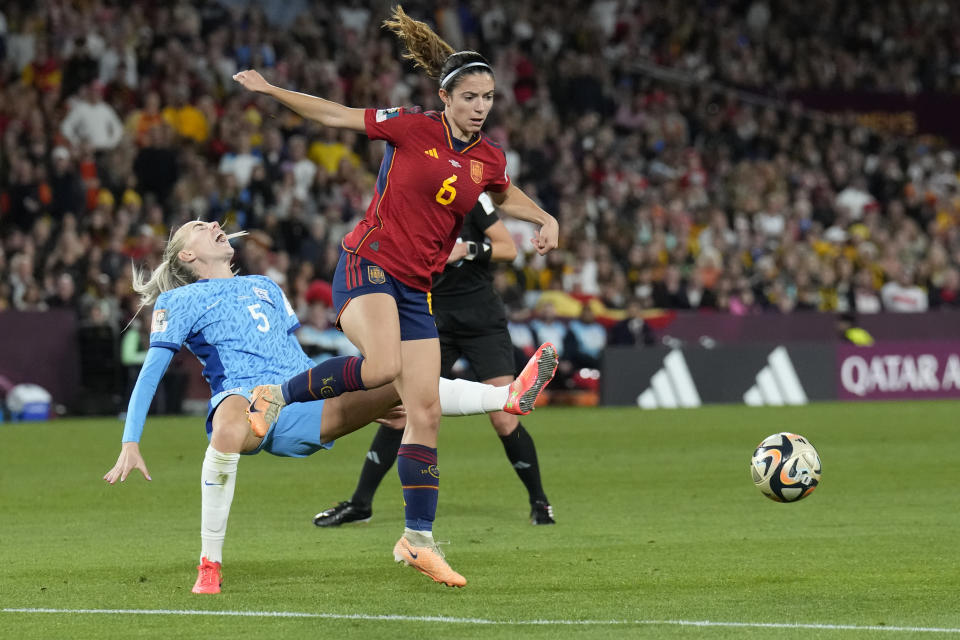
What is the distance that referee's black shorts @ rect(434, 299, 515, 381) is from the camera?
376 inches

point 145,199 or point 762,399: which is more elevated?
point 145,199

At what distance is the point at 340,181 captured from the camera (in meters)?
21.6

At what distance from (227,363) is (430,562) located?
132 centimetres

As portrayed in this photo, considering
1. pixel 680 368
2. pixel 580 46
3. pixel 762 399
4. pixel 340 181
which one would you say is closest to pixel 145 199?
pixel 340 181

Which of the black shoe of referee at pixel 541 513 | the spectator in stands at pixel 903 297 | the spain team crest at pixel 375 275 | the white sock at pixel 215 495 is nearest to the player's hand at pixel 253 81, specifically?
the spain team crest at pixel 375 275

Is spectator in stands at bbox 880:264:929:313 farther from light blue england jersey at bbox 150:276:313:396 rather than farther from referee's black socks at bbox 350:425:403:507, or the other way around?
light blue england jersey at bbox 150:276:313:396

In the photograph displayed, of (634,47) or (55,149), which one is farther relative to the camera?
(634,47)

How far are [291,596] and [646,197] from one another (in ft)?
63.3

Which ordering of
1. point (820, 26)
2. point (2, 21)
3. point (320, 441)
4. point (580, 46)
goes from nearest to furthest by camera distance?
point (320, 441) < point (2, 21) < point (580, 46) < point (820, 26)

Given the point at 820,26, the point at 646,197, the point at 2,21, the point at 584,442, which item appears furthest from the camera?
the point at 820,26

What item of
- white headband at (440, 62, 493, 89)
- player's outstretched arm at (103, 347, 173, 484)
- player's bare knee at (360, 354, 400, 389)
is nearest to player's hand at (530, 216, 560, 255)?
white headband at (440, 62, 493, 89)

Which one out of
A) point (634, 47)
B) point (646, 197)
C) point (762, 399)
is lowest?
point (762, 399)

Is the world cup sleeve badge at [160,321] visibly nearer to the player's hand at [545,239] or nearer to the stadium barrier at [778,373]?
the player's hand at [545,239]

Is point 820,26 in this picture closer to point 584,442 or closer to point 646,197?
point 646,197
